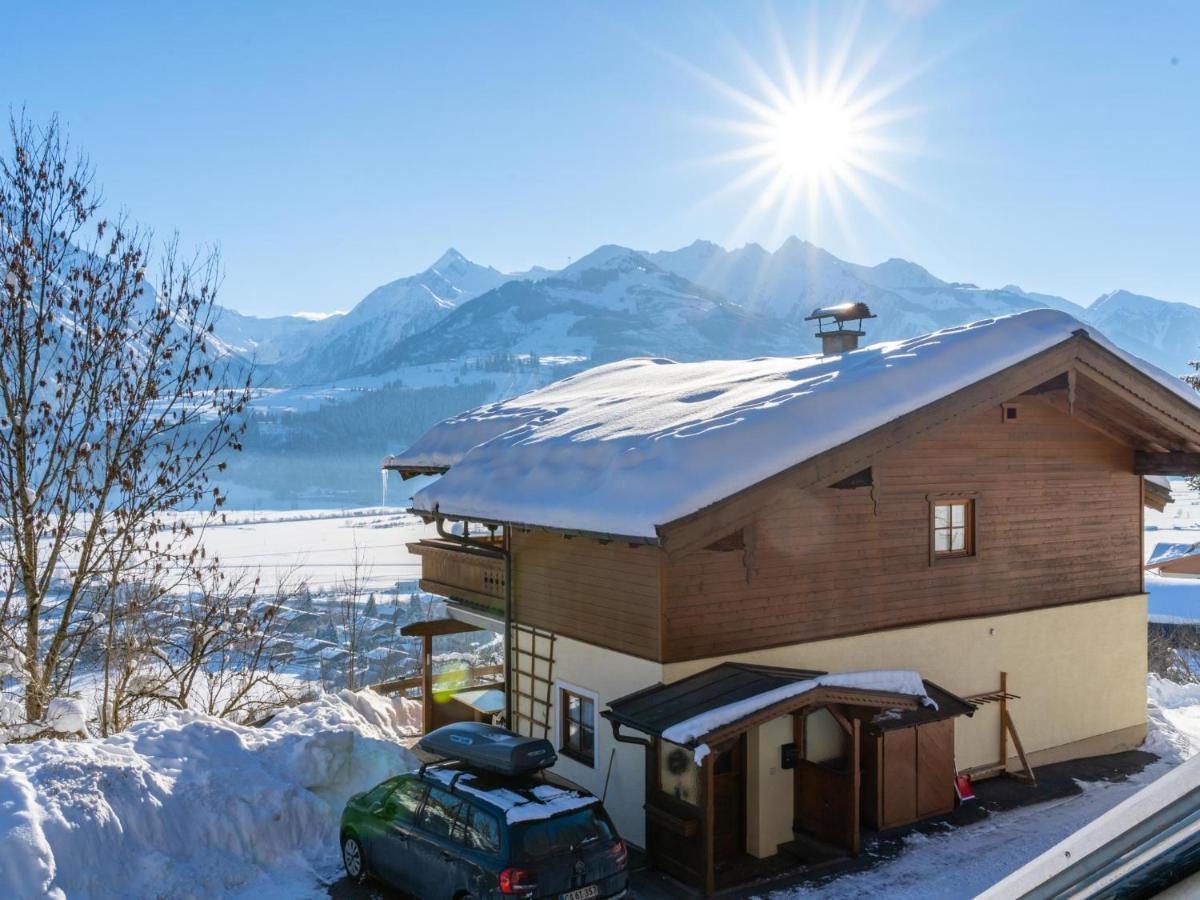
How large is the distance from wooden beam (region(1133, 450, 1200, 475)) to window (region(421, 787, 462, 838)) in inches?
552

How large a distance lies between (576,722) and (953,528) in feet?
23.0

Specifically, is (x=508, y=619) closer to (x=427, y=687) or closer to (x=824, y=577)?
(x=427, y=687)

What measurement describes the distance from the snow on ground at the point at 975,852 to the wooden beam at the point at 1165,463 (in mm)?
5259

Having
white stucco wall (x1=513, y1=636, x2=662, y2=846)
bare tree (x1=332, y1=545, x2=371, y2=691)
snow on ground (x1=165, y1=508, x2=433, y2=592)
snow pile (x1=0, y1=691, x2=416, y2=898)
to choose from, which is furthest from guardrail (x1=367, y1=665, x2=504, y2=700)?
snow on ground (x1=165, y1=508, x2=433, y2=592)

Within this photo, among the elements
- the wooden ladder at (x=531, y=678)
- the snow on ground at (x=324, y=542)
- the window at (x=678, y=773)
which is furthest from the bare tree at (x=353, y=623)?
the snow on ground at (x=324, y=542)

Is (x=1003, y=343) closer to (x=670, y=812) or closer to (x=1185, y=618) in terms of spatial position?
(x=670, y=812)

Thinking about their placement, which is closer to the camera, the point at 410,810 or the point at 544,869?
the point at 544,869

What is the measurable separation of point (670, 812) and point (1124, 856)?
11429 millimetres

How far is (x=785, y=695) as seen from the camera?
457 inches

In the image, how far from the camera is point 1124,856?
1.26 metres

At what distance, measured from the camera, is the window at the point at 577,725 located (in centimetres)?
1402

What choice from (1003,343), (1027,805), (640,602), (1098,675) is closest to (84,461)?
(640,602)

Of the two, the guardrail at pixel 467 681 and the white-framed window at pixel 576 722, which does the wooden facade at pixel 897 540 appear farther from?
the guardrail at pixel 467 681

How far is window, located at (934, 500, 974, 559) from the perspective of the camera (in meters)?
15.3
